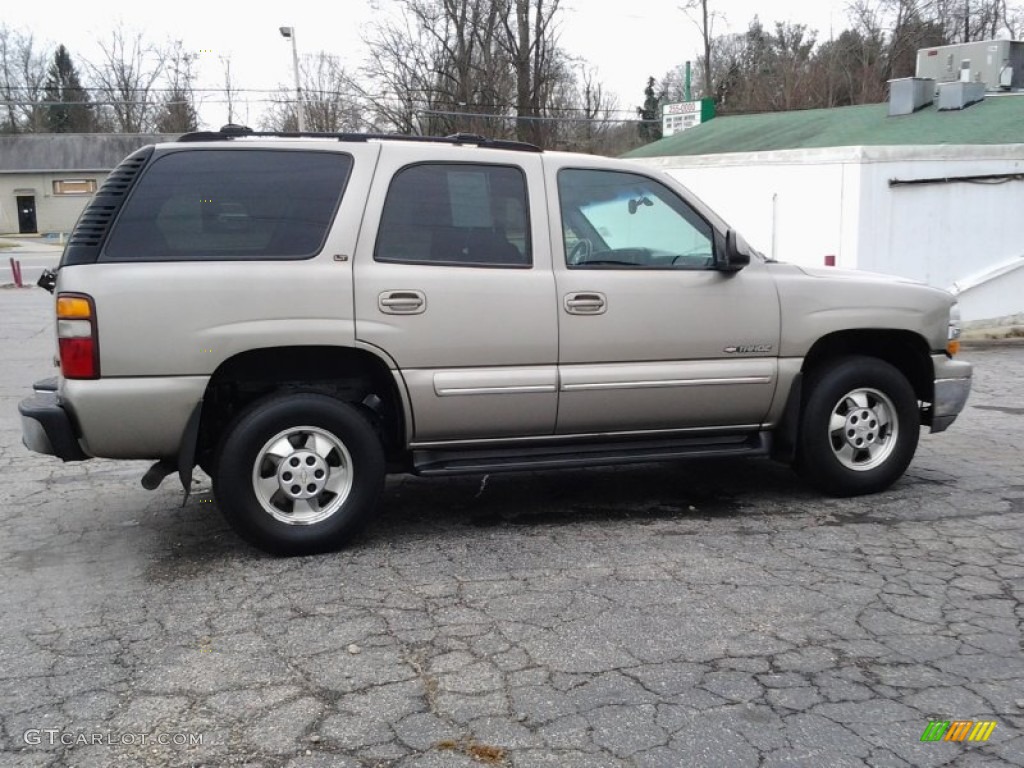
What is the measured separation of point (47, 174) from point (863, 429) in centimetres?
6645

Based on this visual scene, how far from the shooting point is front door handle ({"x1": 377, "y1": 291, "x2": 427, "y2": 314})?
16.5ft

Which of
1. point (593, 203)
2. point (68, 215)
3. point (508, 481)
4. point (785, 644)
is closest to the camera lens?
point (785, 644)

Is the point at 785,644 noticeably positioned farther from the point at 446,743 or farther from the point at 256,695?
the point at 256,695

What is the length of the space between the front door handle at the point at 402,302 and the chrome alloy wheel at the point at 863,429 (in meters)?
2.59

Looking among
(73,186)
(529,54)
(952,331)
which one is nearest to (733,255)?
(952,331)

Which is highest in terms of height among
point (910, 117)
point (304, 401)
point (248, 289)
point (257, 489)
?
point (910, 117)

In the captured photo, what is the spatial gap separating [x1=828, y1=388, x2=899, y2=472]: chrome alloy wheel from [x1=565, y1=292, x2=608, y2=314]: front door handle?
165 cm

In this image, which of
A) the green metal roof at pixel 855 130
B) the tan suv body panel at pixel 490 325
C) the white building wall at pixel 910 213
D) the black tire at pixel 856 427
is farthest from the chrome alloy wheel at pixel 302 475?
the green metal roof at pixel 855 130

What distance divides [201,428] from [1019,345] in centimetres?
1201

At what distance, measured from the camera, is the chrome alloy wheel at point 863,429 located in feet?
19.6

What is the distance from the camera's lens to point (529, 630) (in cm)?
417

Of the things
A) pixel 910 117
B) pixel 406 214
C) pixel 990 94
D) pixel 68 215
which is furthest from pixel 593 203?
pixel 68 215

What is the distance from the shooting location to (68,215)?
64.6 meters

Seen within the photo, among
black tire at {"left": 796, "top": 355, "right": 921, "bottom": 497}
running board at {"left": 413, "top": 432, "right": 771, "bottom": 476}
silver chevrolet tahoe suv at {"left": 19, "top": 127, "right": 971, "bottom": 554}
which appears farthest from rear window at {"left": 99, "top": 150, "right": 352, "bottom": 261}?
black tire at {"left": 796, "top": 355, "right": 921, "bottom": 497}
